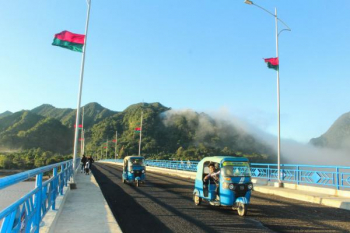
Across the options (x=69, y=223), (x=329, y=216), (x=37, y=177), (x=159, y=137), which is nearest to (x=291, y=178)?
(x=329, y=216)

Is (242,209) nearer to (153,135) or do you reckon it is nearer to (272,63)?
(272,63)

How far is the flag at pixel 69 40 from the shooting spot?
53.8ft

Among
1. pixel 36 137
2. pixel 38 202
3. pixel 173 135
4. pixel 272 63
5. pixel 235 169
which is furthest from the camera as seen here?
pixel 36 137

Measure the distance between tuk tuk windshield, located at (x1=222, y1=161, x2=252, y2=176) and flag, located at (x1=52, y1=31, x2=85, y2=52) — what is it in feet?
37.4

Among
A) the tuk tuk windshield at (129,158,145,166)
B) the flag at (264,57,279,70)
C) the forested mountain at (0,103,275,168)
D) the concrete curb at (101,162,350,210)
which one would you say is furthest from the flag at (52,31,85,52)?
the forested mountain at (0,103,275,168)

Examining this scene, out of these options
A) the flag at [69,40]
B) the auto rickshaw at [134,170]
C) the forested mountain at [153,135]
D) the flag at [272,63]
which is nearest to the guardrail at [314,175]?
the flag at [272,63]

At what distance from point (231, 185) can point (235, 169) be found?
60 centimetres

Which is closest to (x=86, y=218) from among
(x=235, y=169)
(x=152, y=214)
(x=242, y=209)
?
(x=152, y=214)

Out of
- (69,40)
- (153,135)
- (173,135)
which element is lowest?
(69,40)

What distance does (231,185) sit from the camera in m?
9.45

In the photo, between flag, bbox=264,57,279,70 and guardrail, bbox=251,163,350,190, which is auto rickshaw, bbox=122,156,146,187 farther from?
flag, bbox=264,57,279,70

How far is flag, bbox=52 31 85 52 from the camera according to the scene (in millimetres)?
16406

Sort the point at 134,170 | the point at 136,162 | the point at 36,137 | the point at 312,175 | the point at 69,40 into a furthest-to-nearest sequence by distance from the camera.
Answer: the point at 36,137 → the point at 136,162 → the point at 134,170 → the point at 69,40 → the point at 312,175

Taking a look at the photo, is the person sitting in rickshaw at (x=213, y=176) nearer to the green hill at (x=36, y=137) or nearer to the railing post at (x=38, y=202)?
the railing post at (x=38, y=202)
